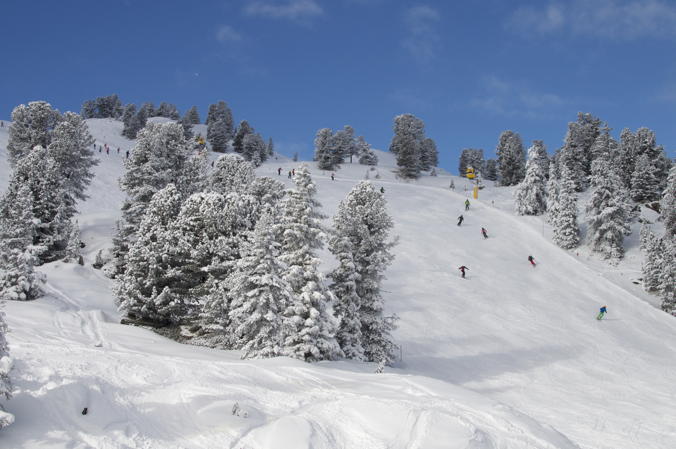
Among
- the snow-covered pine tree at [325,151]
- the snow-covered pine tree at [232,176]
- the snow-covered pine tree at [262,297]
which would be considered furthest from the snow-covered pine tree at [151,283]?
the snow-covered pine tree at [325,151]

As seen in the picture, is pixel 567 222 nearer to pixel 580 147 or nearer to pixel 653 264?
pixel 653 264

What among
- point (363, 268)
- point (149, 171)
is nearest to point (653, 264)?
point (363, 268)

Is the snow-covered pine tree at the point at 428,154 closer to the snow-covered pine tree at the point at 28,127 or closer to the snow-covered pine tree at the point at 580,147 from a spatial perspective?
the snow-covered pine tree at the point at 580,147

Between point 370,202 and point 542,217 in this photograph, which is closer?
point 370,202

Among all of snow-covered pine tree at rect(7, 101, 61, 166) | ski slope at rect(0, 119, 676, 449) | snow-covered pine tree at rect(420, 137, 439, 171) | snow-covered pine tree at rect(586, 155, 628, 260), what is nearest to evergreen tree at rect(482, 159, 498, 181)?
snow-covered pine tree at rect(420, 137, 439, 171)

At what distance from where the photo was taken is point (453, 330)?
2938 centimetres

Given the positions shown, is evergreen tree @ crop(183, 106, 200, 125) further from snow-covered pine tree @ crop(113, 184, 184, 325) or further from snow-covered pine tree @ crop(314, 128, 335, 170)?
snow-covered pine tree @ crop(113, 184, 184, 325)

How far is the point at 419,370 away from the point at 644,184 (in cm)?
5838

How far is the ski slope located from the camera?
28.0ft

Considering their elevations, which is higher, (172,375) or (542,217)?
(542,217)

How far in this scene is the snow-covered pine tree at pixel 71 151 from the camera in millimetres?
43688

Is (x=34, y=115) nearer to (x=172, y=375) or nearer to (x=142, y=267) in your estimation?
(x=142, y=267)

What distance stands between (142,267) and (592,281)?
115 feet

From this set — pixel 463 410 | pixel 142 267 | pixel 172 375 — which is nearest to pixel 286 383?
pixel 172 375
